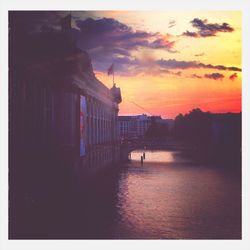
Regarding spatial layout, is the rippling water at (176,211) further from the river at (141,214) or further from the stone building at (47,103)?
the stone building at (47,103)

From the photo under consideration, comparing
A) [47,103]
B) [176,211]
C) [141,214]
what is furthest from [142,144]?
[141,214]

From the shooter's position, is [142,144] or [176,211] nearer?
[176,211]

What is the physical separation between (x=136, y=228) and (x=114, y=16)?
7917 mm

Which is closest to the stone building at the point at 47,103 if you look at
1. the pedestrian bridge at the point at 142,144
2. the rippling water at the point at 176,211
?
the rippling water at the point at 176,211

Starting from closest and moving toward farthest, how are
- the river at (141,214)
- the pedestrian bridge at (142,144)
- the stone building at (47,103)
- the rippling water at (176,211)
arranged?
the river at (141,214) < the rippling water at (176,211) < the stone building at (47,103) < the pedestrian bridge at (142,144)

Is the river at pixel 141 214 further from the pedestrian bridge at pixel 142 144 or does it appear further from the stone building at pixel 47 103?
the pedestrian bridge at pixel 142 144

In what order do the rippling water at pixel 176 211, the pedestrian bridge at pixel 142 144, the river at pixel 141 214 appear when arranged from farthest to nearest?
the pedestrian bridge at pixel 142 144 < the rippling water at pixel 176 211 < the river at pixel 141 214

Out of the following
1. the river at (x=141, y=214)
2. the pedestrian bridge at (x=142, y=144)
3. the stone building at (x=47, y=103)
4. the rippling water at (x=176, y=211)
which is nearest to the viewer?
the river at (x=141, y=214)

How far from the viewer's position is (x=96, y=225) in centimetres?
1341

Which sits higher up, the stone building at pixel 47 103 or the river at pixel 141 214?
the stone building at pixel 47 103

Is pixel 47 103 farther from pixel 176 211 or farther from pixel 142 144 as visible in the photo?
pixel 142 144

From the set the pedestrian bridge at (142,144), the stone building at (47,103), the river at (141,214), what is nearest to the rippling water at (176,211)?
the river at (141,214)

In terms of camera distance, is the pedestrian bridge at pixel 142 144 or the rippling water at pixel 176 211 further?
the pedestrian bridge at pixel 142 144

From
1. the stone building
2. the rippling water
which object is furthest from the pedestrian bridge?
the stone building
